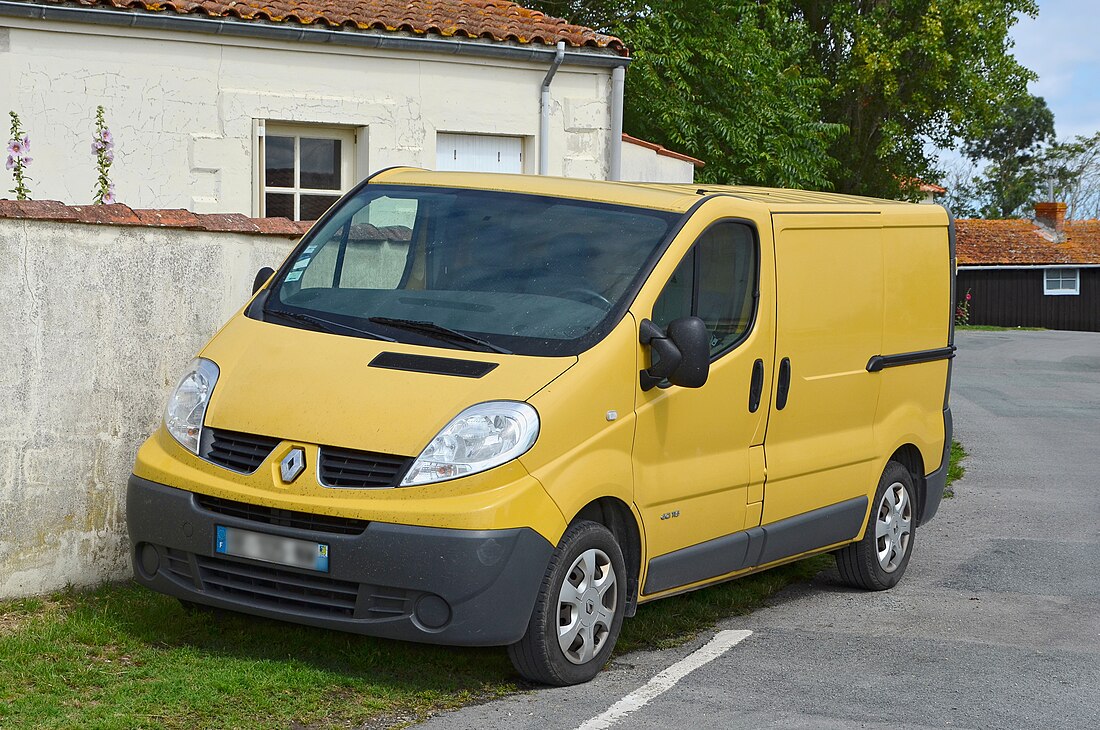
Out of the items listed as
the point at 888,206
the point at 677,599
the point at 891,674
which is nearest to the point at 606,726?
the point at 891,674

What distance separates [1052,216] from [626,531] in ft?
202

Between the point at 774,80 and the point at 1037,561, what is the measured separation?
24.3m

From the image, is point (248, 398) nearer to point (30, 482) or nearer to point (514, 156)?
point (30, 482)

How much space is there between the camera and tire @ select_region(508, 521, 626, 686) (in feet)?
18.4

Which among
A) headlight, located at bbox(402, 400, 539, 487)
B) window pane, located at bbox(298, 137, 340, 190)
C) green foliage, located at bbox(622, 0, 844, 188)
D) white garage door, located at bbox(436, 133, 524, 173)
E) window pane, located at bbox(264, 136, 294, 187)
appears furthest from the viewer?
green foliage, located at bbox(622, 0, 844, 188)

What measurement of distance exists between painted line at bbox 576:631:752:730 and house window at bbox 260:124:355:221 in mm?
8943

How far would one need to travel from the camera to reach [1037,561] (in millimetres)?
8922

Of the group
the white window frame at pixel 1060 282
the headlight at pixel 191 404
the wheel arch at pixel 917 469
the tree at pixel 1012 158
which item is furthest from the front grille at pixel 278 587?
the tree at pixel 1012 158

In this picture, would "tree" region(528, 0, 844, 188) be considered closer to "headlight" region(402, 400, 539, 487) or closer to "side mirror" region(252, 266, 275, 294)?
"side mirror" region(252, 266, 275, 294)

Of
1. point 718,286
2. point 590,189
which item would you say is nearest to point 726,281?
point 718,286

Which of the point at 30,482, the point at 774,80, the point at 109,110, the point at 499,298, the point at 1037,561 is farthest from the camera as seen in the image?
the point at 774,80

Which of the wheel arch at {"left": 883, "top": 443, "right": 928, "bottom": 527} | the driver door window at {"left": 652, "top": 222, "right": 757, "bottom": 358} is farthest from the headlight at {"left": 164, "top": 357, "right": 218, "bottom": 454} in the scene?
the wheel arch at {"left": 883, "top": 443, "right": 928, "bottom": 527}

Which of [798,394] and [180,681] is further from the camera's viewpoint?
[798,394]

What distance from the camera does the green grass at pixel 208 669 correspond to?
526 cm
